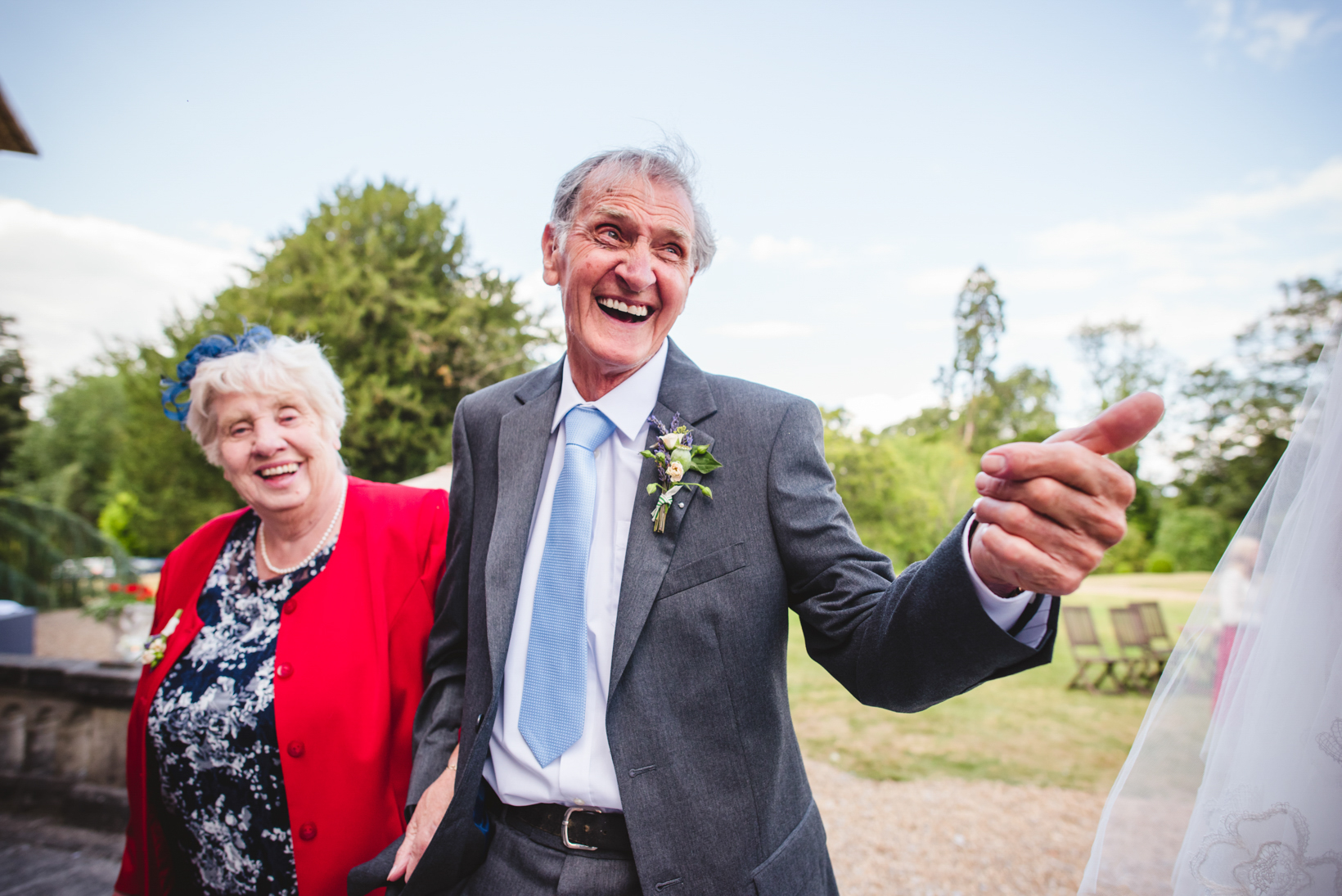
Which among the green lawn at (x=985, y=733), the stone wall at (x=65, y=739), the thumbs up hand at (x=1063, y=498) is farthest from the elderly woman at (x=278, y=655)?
the green lawn at (x=985, y=733)

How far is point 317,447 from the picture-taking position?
7.96 ft

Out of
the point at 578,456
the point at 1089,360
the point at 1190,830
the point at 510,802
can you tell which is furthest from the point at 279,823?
the point at 1089,360

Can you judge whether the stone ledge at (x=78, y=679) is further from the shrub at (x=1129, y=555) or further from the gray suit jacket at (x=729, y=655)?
the shrub at (x=1129, y=555)

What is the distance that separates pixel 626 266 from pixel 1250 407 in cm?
2494

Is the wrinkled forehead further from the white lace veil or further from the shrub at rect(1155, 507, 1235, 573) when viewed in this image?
the shrub at rect(1155, 507, 1235, 573)

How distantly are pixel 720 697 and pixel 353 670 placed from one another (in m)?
1.34

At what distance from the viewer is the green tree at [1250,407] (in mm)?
18250

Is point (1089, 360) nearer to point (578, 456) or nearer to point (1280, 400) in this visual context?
point (1280, 400)

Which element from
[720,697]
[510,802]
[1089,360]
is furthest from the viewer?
[1089,360]

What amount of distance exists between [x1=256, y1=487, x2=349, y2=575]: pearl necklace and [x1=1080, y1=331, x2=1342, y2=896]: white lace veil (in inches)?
97.9

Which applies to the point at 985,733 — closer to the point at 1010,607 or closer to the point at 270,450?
the point at 1010,607

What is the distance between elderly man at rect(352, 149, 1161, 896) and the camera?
140cm

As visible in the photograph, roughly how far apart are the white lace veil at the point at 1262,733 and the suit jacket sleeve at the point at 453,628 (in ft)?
5.51

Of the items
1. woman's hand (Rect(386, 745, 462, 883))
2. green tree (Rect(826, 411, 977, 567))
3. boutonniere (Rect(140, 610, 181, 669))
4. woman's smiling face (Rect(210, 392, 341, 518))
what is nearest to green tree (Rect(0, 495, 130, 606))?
boutonniere (Rect(140, 610, 181, 669))
